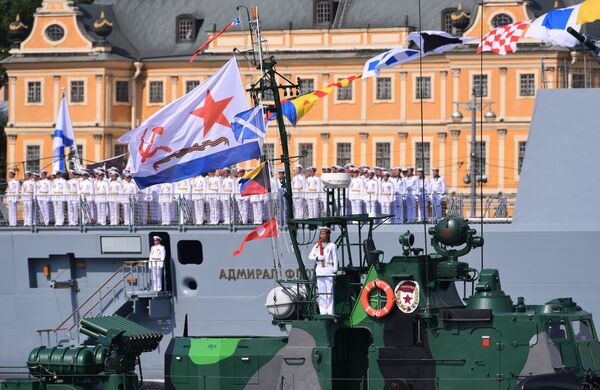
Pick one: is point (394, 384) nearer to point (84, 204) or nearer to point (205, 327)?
point (205, 327)

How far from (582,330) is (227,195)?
46.7 feet

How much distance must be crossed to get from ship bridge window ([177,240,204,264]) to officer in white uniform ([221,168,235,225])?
0.78 meters

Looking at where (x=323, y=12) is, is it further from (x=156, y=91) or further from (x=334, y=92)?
(x=156, y=91)

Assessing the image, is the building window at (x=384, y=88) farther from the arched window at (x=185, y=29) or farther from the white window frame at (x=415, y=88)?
the arched window at (x=185, y=29)

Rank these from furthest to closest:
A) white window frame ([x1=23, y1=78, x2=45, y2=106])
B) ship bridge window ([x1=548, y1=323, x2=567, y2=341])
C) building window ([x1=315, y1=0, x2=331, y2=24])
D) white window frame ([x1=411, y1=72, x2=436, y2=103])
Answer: white window frame ([x1=23, y1=78, x2=45, y2=106]), building window ([x1=315, y1=0, x2=331, y2=24]), white window frame ([x1=411, y1=72, x2=436, y2=103]), ship bridge window ([x1=548, y1=323, x2=567, y2=341])

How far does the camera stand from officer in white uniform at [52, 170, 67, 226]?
35656 millimetres

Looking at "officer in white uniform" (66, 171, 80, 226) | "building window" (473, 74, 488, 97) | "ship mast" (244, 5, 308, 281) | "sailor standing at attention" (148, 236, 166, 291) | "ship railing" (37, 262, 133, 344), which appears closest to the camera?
"ship mast" (244, 5, 308, 281)

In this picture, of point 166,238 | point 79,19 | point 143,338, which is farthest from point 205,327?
point 79,19

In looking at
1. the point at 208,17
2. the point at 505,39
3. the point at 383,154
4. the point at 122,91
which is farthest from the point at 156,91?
the point at 505,39

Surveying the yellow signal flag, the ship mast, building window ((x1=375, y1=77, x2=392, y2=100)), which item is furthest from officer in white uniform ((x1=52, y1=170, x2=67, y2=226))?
building window ((x1=375, y1=77, x2=392, y2=100))

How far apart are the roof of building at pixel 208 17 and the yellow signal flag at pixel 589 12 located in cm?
2912

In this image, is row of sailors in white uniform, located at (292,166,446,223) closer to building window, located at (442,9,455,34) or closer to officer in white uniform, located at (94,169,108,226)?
officer in white uniform, located at (94,169,108,226)

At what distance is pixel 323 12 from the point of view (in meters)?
63.8

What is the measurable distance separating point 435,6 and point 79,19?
14191mm
